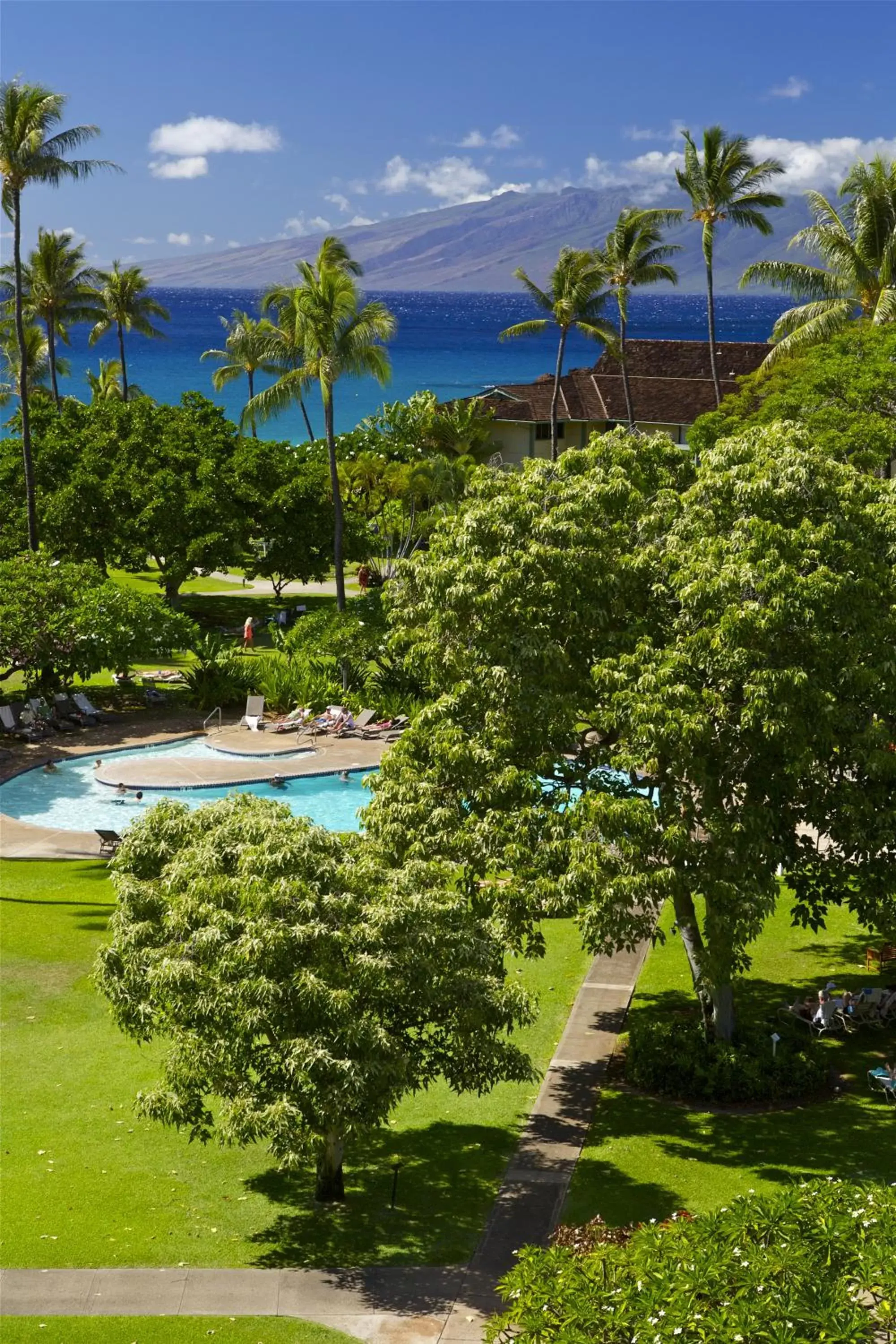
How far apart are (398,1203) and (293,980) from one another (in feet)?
13.5

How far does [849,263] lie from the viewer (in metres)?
44.5

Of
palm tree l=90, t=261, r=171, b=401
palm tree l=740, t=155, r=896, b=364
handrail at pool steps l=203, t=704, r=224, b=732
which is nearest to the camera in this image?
handrail at pool steps l=203, t=704, r=224, b=732

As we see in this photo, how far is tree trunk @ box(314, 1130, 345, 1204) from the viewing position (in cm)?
1702

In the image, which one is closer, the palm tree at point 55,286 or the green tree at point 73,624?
the green tree at point 73,624

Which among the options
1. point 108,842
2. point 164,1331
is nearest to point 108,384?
point 108,842

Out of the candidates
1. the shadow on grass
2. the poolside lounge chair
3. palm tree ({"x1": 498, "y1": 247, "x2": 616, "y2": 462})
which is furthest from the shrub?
palm tree ({"x1": 498, "y1": 247, "x2": 616, "y2": 462})

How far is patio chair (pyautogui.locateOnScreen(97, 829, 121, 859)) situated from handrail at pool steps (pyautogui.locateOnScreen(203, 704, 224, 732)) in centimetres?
979

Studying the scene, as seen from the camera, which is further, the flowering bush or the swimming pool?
the swimming pool

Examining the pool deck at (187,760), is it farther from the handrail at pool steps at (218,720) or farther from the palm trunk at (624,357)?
the palm trunk at (624,357)

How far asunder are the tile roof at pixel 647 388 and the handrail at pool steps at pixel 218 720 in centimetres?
3256

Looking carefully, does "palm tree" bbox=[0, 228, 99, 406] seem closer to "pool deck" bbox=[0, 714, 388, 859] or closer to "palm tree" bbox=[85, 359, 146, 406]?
"palm tree" bbox=[85, 359, 146, 406]

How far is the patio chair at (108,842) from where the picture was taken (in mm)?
28688

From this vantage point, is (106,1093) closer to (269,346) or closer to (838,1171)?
(838,1171)

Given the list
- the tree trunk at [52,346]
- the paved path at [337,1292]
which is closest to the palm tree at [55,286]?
the tree trunk at [52,346]
